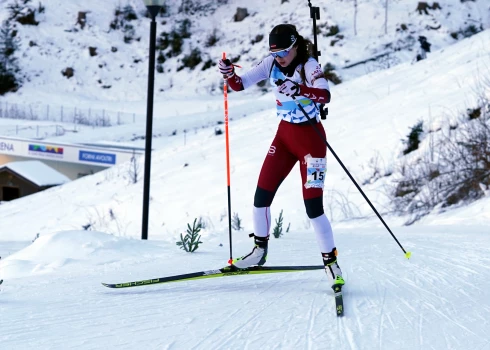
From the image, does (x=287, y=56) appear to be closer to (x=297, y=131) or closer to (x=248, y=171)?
(x=297, y=131)

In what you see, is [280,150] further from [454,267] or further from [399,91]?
[399,91]

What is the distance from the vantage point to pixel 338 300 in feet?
13.6

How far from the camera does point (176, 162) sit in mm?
15203

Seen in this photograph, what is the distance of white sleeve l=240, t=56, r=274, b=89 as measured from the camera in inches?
196

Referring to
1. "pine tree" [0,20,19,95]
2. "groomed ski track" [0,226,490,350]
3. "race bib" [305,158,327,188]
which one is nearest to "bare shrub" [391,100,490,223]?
"groomed ski track" [0,226,490,350]

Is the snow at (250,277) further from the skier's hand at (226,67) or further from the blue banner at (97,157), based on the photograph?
the blue banner at (97,157)

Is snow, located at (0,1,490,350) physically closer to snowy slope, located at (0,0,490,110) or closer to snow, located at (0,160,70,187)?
snow, located at (0,160,70,187)

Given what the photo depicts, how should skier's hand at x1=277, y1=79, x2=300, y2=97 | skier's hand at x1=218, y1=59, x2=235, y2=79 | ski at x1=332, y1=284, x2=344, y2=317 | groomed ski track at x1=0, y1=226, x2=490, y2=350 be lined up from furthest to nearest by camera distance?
skier's hand at x1=218, y1=59, x2=235, y2=79 < skier's hand at x1=277, y1=79, x2=300, y2=97 < ski at x1=332, y1=284, x2=344, y2=317 < groomed ski track at x1=0, y1=226, x2=490, y2=350

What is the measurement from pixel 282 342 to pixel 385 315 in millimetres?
832

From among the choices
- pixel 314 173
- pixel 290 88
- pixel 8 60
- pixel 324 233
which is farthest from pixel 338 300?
pixel 8 60

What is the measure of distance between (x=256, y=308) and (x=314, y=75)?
1617mm

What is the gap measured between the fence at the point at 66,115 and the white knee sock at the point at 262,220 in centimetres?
2741

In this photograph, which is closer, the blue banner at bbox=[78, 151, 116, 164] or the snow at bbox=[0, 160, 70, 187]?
the snow at bbox=[0, 160, 70, 187]

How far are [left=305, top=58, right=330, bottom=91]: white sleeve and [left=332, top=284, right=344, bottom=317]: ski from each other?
1304mm
